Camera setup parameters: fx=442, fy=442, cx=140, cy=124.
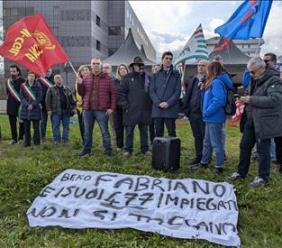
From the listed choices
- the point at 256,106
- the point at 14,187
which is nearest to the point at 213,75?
the point at 256,106

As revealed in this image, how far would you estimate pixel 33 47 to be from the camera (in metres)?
9.34

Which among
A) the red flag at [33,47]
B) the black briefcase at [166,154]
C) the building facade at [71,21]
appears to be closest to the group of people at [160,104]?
the black briefcase at [166,154]

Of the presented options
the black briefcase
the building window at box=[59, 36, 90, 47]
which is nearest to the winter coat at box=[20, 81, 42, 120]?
the black briefcase

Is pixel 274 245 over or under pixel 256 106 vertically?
under

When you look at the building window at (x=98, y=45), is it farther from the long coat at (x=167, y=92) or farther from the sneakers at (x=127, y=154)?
the long coat at (x=167, y=92)

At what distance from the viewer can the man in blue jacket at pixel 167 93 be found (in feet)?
26.6

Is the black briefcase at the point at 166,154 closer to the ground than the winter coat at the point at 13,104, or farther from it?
closer to the ground

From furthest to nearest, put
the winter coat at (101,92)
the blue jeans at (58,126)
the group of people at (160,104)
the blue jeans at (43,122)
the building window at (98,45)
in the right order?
1. the building window at (98,45)
2. the blue jeans at (43,122)
3. the blue jeans at (58,126)
4. the winter coat at (101,92)
5. the group of people at (160,104)

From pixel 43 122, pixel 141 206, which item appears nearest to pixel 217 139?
pixel 141 206

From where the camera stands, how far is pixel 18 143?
1050 centimetres

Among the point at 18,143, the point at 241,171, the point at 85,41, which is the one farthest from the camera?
the point at 85,41

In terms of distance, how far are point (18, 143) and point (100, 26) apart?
63484 millimetres

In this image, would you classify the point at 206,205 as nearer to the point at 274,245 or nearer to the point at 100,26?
the point at 274,245

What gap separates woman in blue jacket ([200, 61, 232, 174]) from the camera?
6965mm
